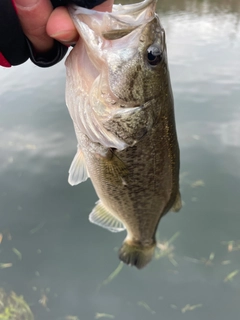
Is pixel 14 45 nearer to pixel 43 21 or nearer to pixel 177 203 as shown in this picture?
pixel 43 21

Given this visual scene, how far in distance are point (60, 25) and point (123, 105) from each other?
0.41 meters

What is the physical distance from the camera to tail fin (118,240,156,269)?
2031 mm

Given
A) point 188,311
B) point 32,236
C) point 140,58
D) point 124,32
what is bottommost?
point 188,311

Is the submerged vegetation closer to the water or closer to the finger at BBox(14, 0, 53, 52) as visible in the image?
the water

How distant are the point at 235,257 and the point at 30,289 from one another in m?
2.30

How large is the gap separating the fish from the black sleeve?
0.17 feet

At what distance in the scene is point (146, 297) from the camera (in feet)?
10.4

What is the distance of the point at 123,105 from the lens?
1269mm

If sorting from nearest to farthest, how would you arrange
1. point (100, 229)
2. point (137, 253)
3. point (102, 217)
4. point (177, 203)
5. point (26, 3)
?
point (26, 3) < point (177, 203) < point (102, 217) < point (137, 253) < point (100, 229)

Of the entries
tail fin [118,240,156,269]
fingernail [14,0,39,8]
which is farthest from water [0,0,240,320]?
fingernail [14,0,39,8]

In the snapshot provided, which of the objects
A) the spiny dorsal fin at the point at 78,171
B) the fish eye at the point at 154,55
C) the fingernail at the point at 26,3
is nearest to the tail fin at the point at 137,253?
the spiny dorsal fin at the point at 78,171

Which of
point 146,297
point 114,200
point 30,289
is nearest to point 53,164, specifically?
point 30,289

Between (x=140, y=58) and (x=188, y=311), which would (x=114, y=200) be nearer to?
(x=140, y=58)

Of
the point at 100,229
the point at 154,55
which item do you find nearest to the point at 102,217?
the point at 154,55
